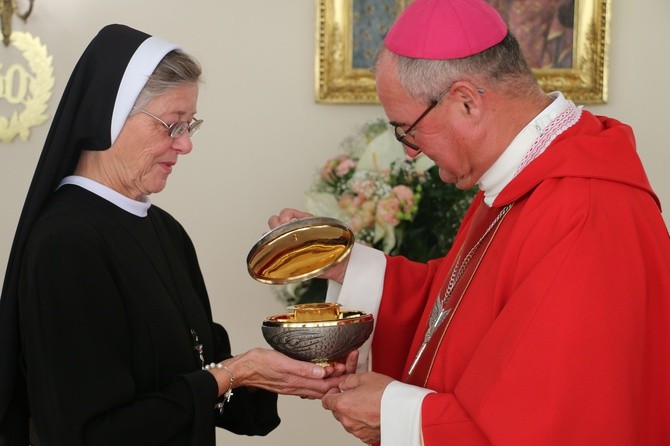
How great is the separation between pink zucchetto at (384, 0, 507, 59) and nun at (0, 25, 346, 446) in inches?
26.7

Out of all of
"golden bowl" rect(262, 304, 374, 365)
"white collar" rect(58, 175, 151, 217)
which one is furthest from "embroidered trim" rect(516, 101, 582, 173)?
"white collar" rect(58, 175, 151, 217)

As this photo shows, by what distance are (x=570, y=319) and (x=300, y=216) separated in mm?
1281

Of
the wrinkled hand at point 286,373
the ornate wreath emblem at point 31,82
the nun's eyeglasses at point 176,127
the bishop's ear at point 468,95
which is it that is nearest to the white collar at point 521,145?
the bishop's ear at point 468,95

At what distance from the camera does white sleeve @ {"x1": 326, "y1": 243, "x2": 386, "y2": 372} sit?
3227mm

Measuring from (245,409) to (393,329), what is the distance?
1.87 ft

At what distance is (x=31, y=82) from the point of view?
5.18 metres

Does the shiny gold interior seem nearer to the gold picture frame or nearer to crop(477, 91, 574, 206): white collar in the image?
crop(477, 91, 574, 206): white collar

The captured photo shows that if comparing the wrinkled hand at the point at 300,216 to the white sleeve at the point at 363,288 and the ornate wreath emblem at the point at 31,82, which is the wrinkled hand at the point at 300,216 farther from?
the ornate wreath emblem at the point at 31,82

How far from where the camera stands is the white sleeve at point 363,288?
323cm

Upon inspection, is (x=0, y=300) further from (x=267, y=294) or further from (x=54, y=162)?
(x=267, y=294)

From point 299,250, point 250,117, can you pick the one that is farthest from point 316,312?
point 250,117

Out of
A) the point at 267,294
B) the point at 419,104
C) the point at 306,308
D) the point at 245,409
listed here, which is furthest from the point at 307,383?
the point at 267,294

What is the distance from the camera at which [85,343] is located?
250 centimetres

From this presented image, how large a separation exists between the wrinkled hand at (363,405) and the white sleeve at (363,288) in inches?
23.4
